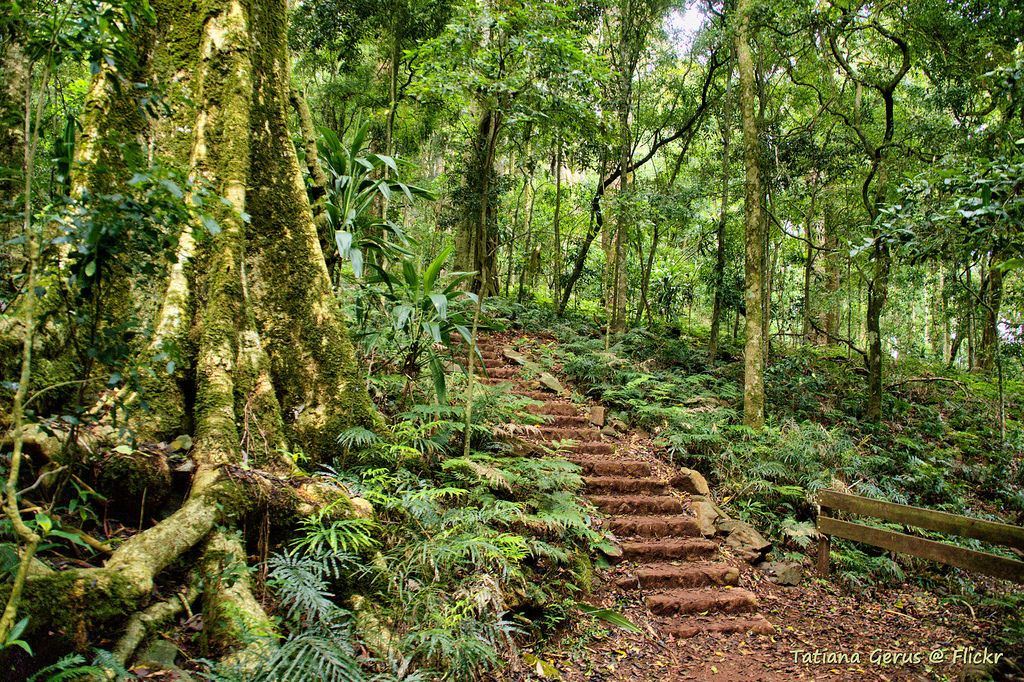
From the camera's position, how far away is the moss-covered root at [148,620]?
2.11 metres

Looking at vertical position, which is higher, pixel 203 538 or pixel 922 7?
pixel 922 7

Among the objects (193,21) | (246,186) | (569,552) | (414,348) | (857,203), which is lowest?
(569,552)

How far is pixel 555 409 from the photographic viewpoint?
328 inches

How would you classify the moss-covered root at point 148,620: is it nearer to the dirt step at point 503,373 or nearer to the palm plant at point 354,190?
the palm plant at point 354,190

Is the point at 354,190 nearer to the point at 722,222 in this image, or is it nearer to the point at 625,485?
the point at 625,485

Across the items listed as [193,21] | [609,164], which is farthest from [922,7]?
[193,21]

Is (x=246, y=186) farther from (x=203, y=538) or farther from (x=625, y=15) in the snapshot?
(x=625, y=15)

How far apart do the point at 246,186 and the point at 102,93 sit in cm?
95

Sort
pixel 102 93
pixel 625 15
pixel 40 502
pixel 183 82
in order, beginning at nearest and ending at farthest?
pixel 40 502 → pixel 102 93 → pixel 183 82 → pixel 625 15

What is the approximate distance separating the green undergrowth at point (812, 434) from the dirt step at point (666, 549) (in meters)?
1.19

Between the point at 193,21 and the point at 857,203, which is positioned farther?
the point at 857,203

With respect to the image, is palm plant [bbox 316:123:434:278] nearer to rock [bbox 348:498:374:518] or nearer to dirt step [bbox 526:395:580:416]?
rock [bbox 348:498:374:518]

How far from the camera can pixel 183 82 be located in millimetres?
3803

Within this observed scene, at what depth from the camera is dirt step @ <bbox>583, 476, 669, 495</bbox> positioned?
6660 millimetres
